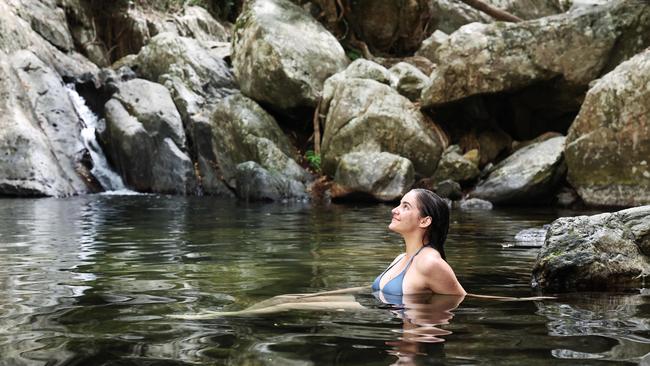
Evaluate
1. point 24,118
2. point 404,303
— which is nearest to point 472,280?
point 404,303

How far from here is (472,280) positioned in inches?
236

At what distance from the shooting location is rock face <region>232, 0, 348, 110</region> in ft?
67.7

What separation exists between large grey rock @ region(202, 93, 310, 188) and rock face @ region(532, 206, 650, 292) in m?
13.8

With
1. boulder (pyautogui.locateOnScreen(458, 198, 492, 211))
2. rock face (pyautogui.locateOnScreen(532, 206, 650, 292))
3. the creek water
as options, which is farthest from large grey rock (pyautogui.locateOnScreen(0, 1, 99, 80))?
rock face (pyautogui.locateOnScreen(532, 206, 650, 292))

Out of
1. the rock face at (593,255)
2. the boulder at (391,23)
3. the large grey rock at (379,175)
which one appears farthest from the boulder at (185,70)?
the rock face at (593,255)

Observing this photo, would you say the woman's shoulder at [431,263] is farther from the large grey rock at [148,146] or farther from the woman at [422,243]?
the large grey rock at [148,146]

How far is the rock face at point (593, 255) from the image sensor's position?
5.24 m

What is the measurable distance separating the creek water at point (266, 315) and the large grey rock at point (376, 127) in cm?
801

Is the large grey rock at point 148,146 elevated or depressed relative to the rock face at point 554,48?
depressed

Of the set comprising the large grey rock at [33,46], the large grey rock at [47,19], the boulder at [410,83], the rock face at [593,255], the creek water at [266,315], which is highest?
the large grey rock at [47,19]

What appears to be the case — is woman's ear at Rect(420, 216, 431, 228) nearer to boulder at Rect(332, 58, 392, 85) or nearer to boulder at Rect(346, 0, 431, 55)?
boulder at Rect(332, 58, 392, 85)

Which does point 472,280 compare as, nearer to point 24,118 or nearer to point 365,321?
point 365,321

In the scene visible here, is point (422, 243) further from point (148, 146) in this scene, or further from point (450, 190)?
point (148, 146)

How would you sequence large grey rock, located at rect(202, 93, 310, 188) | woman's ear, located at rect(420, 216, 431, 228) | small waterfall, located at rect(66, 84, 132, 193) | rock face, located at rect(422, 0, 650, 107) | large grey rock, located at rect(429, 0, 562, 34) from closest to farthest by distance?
woman's ear, located at rect(420, 216, 431, 228), rock face, located at rect(422, 0, 650, 107), large grey rock, located at rect(202, 93, 310, 188), small waterfall, located at rect(66, 84, 132, 193), large grey rock, located at rect(429, 0, 562, 34)
